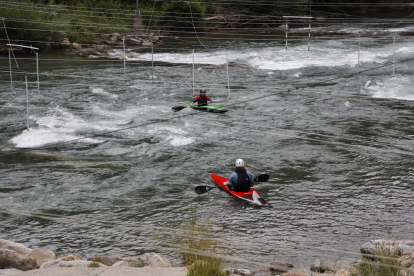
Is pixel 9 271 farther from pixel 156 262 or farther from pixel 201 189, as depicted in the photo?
pixel 201 189

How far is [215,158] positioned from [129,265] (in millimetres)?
7833

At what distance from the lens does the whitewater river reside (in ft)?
36.3

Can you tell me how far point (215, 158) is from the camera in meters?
15.9

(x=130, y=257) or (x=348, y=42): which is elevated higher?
(x=348, y=42)

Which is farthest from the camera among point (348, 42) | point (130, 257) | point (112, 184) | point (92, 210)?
point (348, 42)

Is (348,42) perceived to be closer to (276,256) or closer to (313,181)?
(313,181)

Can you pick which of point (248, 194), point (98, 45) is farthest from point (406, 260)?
Answer: point (98, 45)

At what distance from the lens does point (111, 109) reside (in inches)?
850

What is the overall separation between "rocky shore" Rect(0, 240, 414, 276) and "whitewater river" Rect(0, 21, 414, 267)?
0.44 meters

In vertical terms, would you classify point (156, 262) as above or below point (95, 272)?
below

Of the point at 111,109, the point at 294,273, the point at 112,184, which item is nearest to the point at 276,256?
the point at 294,273

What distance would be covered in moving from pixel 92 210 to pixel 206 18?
37.0 m

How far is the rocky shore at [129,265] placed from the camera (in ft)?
24.5

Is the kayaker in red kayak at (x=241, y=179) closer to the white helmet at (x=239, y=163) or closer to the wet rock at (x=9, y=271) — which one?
the white helmet at (x=239, y=163)
